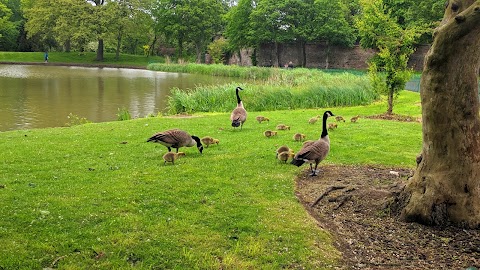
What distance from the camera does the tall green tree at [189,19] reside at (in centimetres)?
7431

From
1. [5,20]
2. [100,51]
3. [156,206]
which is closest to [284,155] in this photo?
[156,206]

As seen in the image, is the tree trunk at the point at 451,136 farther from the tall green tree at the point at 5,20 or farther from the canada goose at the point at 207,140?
the tall green tree at the point at 5,20

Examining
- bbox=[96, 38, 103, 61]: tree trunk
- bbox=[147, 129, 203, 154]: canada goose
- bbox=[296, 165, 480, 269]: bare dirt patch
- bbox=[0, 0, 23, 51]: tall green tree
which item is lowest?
bbox=[296, 165, 480, 269]: bare dirt patch

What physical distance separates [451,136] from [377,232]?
1.86 metres

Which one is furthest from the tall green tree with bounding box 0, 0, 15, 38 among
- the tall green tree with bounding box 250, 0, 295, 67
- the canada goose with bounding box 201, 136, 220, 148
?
the canada goose with bounding box 201, 136, 220, 148

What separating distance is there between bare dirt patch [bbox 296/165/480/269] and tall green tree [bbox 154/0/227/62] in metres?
69.6

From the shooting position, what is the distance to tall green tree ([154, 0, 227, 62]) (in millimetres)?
74312

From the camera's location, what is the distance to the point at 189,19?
74.5 m

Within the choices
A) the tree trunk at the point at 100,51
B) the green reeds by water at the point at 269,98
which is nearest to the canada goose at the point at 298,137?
the green reeds by water at the point at 269,98

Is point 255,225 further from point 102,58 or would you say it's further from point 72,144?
point 102,58

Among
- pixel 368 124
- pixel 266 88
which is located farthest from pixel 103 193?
pixel 266 88

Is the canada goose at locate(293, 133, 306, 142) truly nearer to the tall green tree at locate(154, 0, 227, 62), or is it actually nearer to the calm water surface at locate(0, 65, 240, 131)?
the calm water surface at locate(0, 65, 240, 131)

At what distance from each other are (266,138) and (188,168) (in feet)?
14.9

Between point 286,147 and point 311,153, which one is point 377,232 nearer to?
point 311,153
